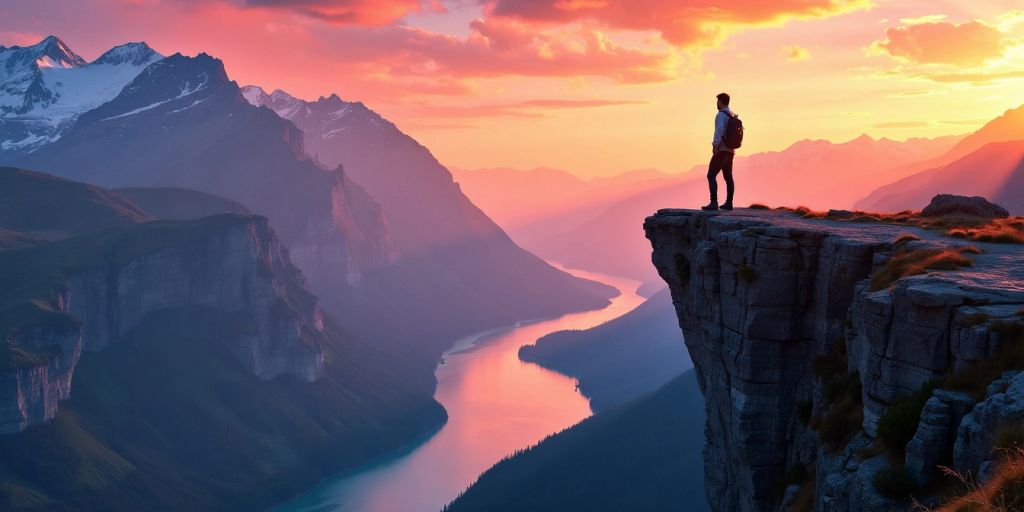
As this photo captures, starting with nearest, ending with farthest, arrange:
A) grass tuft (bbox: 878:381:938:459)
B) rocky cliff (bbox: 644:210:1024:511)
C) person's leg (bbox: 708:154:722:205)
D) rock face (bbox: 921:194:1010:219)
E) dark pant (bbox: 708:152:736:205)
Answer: rocky cliff (bbox: 644:210:1024:511)
grass tuft (bbox: 878:381:938:459)
dark pant (bbox: 708:152:736:205)
person's leg (bbox: 708:154:722:205)
rock face (bbox: 921:194:1010:219)

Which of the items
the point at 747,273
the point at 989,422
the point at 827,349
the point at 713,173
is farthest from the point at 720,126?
the point at 989,422

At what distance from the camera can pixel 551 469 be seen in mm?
189250

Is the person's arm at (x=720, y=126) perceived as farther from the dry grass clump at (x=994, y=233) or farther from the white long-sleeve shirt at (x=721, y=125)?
the dry grass clump at (x=994, y=233)

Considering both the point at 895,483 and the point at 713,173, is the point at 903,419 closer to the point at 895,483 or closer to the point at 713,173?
the point at 895,483

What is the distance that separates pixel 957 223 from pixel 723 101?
8.98m

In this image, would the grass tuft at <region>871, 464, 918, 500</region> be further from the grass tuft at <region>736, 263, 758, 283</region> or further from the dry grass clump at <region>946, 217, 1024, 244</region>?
the dry grass clump at <region>946, 217, 1024, 244</region>

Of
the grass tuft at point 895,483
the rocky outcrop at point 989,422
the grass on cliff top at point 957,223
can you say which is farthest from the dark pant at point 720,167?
the rocky outcrop at point 989,422

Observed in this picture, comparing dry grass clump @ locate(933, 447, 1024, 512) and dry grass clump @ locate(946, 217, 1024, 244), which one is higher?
dry grass clump @ locate(946, 217, 1024, 244)

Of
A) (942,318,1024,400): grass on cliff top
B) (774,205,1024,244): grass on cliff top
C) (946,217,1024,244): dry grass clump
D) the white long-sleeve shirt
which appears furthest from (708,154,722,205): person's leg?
(942,318,1024,400): grass on cliff top

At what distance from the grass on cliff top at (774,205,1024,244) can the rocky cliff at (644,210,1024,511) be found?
0.85 m

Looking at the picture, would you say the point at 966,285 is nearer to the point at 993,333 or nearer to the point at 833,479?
the point at 993,333

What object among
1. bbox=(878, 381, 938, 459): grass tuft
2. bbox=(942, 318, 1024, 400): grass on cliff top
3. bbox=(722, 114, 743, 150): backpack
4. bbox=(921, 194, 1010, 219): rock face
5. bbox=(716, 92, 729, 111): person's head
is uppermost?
bbox=(716, 92, 729, 111): person's head

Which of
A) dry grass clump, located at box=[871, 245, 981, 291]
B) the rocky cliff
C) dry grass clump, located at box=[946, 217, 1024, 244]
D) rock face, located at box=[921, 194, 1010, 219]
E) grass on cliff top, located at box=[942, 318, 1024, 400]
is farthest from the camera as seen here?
rock face, located at box=[921, 194, 1010, 219]

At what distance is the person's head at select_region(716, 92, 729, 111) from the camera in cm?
3112
